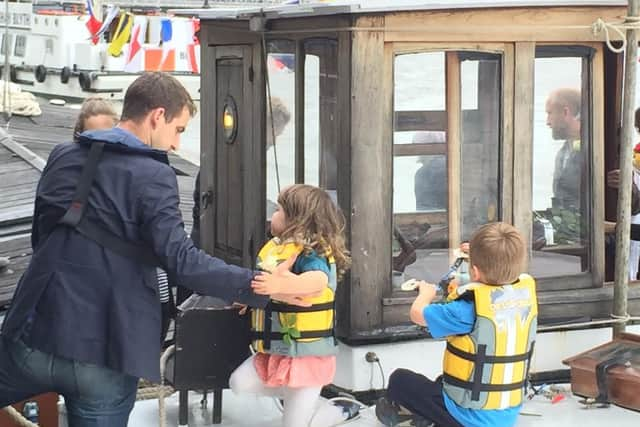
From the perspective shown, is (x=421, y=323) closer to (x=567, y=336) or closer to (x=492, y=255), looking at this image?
(x=492, y=255)

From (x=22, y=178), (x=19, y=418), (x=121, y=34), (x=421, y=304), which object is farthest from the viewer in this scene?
(x=121, y=34)

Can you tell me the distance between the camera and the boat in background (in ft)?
93.2

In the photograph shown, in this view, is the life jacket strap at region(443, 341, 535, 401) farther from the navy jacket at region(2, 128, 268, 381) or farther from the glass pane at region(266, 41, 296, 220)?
the glass pane at region(266, 41, 296, 220)

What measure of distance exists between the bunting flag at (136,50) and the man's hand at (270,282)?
25.2 m

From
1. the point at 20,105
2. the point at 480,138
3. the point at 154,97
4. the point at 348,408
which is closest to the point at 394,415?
the point at 348,408

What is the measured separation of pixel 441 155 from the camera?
5.02 m

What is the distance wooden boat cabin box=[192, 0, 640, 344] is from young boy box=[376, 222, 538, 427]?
27.8 inches

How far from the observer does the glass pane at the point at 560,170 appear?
16.8ft

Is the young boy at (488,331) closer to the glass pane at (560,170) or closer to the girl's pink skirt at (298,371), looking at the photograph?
the girl's pink skirt at (298,371)

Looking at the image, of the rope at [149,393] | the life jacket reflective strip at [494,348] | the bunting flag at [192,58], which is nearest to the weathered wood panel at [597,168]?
the life jacket reflective strip at [494,348]

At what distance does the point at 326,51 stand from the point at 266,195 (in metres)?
0.91

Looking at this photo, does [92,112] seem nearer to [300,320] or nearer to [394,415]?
[300,320]

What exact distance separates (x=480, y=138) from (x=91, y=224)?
2.06m

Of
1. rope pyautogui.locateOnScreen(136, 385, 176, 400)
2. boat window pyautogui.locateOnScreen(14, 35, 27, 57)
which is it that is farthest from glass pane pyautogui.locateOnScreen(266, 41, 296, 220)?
boat window pyautogui.locateOnScreen(14, 35, 27, 57)
